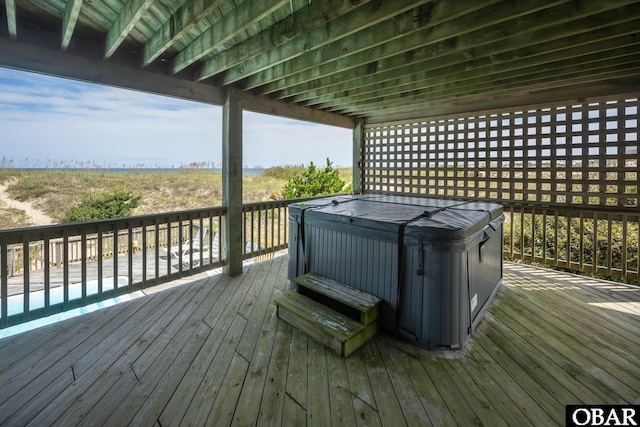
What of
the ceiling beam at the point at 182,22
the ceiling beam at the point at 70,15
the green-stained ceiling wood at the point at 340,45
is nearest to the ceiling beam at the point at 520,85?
the green-stained ceiling wood at the point at 340,45

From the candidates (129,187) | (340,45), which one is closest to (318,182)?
(340,45)

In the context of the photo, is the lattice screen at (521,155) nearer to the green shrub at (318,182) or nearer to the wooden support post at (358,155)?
the wooden support post at (358,155)

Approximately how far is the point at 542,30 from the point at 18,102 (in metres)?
22.6

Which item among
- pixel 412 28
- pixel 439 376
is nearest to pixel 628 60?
pixel 412 28

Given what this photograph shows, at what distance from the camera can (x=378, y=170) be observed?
5668 mm

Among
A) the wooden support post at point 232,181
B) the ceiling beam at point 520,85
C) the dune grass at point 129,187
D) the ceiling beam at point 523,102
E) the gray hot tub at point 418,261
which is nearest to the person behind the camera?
the gray hot tub at point 418,261

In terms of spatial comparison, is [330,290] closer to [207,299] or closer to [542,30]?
[207,299]

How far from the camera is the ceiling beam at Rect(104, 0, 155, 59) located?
1.80 metres

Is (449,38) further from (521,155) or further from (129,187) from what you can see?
(129,187)

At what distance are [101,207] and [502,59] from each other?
1387 centimetres

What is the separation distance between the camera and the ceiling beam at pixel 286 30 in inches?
72.9

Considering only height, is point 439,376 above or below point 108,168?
below

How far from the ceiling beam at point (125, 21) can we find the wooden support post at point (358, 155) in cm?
426

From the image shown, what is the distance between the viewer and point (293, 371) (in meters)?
1.85
